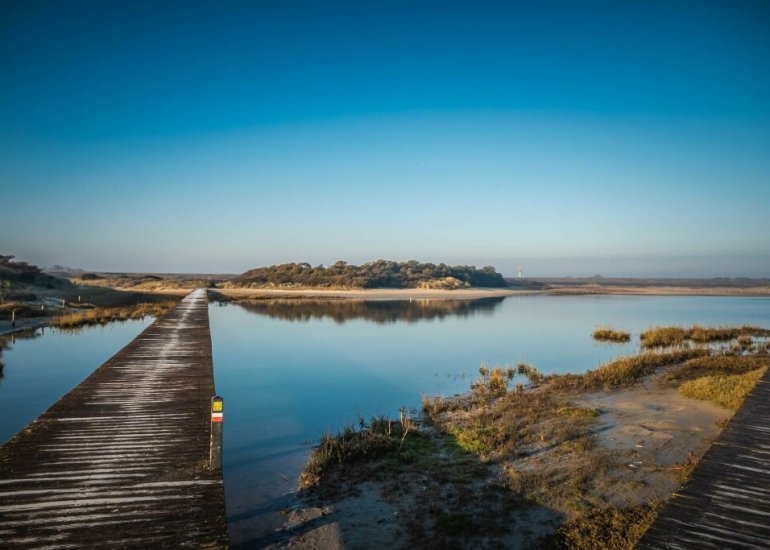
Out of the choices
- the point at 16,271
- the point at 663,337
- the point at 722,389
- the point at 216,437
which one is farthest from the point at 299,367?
the point at 16,271

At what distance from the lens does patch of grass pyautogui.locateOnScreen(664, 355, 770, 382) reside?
15.4 meters

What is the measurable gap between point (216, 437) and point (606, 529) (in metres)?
5.04

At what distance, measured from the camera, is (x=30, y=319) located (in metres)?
28.6

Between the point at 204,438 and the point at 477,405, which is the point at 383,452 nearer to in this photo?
the point at 204,438

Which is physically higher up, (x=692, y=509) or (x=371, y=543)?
(x=692, y=509)

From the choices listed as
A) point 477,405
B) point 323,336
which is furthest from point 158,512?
point 323,336

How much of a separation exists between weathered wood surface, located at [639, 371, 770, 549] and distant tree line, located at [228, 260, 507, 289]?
78726 mm

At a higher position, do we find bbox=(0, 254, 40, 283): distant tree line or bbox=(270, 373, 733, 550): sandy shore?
bbox=(0, 254, 40, 283): distant tree line

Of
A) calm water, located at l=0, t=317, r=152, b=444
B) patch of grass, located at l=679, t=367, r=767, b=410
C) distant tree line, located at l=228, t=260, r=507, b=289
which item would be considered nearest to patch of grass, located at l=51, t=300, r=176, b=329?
calm water, located at l=0, t=317, r=152, b=444

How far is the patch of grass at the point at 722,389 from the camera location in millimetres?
11530

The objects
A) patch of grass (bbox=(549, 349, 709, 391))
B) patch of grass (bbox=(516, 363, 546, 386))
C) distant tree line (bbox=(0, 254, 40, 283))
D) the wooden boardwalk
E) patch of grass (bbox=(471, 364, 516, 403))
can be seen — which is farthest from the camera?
distant tree line (bbox=(0, 254, 40, 283))

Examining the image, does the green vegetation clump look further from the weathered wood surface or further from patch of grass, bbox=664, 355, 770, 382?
the weathered wood surface

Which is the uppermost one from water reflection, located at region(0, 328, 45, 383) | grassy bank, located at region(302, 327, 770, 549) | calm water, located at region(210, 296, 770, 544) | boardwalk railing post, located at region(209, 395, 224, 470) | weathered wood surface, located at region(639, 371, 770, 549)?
boardwalk railing post, located at region(209, 395, 224, 470)

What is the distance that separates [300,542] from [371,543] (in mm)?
912
